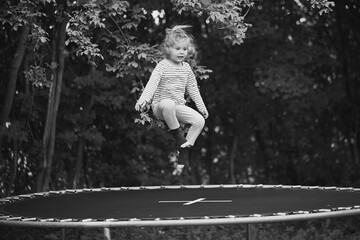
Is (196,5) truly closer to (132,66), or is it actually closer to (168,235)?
(132,66)

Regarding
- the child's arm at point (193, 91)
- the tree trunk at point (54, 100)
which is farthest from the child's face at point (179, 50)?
the tree trunk at point (54, 100)

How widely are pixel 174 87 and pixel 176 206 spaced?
2.58 ft

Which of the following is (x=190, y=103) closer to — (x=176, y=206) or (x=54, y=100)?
(x=54, y=100)

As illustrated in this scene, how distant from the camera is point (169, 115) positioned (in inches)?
158

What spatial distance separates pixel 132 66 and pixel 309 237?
3.08 meters

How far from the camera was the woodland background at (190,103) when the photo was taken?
19.4ft

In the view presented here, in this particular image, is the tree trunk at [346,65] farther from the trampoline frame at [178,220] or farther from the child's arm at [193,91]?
the trampoline frame at [178,220]

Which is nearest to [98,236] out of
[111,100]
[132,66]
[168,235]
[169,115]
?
[168,235]

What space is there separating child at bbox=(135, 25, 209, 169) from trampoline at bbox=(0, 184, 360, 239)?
0.49 m

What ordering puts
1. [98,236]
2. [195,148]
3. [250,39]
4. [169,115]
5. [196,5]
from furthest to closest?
[195,148]
[250,39]
[98,236]
[196,5]
[169,115]

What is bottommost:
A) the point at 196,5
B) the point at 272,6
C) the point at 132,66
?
the point at 132,66

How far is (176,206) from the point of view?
14.4ft

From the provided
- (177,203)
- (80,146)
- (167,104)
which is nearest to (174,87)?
(167,104)

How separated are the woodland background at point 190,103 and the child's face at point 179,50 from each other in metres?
0.94
